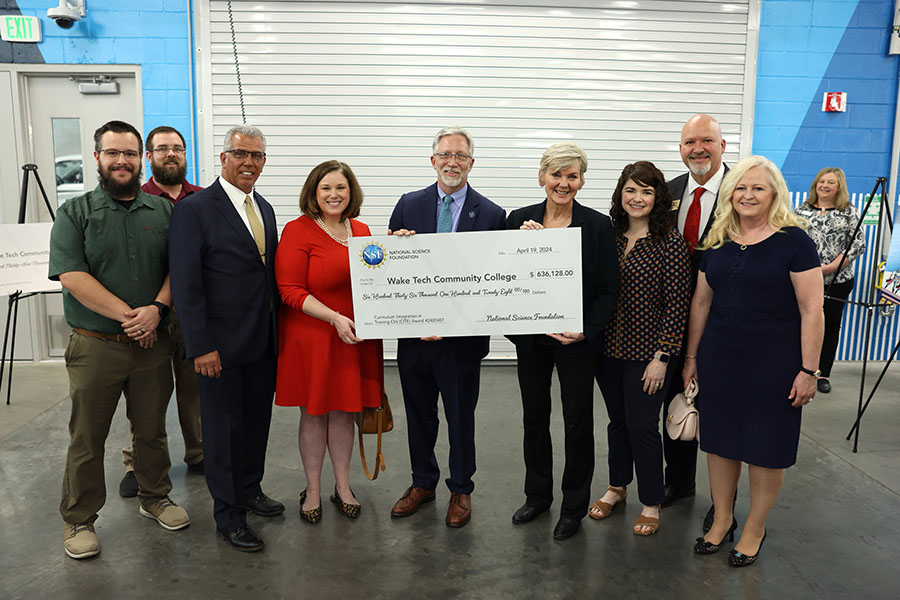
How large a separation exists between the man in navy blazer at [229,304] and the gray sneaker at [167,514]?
0.76 ft

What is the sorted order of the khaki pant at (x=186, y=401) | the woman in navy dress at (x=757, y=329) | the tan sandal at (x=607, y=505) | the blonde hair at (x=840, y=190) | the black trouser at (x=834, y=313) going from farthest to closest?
the black trouser at (x=834, y=313), the blonde hair at (x=840, y=190), the khaki pant at (x=186, y=401), the tan sandal at (x=607, y=505), the woman in navy dress at (x=757, y=329)

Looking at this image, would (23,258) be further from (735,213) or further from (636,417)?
(735,213)

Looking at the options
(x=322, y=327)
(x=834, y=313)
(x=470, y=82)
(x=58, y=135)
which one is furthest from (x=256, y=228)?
(x=834, y=313)

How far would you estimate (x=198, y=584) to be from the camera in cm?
244

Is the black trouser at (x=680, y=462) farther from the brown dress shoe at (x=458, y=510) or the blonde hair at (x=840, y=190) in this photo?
the blonde hair at (x=840, y=190)

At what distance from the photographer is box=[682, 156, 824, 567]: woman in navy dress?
236 cm

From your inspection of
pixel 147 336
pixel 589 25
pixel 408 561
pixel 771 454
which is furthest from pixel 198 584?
pixel 589 25

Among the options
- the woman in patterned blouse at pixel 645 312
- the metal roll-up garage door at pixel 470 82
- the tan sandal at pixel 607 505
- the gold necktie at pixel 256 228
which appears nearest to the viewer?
the woman in patterned blouse at pixel 645 312

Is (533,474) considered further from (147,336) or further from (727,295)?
(147,336)

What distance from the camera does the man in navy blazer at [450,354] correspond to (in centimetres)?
279

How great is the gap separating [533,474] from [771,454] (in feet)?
3.32

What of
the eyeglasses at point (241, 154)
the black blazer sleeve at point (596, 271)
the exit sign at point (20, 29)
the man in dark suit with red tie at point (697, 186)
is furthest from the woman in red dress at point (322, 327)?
the exit sign at point (20, 29)

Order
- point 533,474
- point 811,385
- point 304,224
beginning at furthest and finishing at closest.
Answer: point 533,474 < point 304,224 < point 811,385

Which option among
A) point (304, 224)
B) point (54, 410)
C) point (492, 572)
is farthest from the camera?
point (54, 410)
